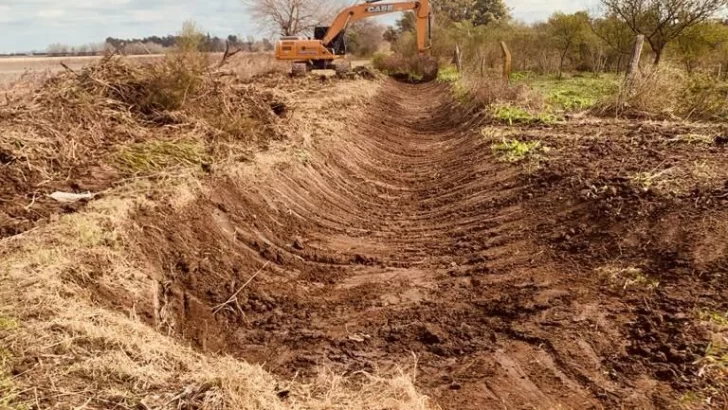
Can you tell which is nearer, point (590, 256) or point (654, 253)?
point (654, 253)

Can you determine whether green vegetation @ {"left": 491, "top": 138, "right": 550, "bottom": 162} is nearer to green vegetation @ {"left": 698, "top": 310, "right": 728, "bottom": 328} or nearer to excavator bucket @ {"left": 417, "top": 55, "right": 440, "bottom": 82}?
green vegetation @ {"left": 698, "top": 310, "right": 728, "bottom": 328}

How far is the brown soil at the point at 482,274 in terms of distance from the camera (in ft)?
11.8

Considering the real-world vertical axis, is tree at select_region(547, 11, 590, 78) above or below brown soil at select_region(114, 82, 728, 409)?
above

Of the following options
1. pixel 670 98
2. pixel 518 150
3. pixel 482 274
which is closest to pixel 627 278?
pixel 482 274

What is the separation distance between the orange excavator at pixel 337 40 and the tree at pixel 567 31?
8.60m

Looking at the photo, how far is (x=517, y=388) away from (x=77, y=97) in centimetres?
666

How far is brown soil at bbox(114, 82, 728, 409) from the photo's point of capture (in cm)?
359

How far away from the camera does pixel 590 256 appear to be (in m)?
5.08

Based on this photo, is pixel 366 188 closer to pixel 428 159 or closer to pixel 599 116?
pixel 428 159

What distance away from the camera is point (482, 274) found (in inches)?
204

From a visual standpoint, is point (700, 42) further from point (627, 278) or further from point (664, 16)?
point (627, 278)

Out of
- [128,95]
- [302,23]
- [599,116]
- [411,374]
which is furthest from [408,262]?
[302,23]

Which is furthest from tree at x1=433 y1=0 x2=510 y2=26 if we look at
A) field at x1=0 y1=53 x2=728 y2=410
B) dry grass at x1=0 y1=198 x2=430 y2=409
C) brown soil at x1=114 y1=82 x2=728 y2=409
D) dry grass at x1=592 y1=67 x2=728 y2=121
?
dry grass at x1=0 y1=198 x2=430 y2=409

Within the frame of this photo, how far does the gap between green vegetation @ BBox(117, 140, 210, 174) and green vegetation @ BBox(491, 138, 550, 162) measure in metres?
4.63
